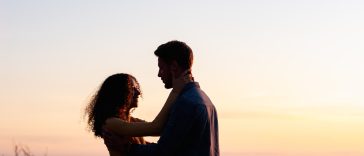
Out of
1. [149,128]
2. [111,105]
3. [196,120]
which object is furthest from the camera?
[111,105]

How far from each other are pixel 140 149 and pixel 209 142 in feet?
2.75

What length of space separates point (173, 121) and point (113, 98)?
127 cm

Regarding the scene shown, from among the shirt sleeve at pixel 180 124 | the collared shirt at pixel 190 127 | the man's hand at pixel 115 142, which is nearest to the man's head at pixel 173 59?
the collared shirt at pixel 190 127

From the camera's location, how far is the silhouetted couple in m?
7.96

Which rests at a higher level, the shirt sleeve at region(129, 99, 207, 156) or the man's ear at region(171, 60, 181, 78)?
the man's ear at region(171, 60, 181, 78)

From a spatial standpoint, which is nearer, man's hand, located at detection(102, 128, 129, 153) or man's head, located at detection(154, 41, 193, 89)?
man's head, located at detection(154, 41, 193, 89)

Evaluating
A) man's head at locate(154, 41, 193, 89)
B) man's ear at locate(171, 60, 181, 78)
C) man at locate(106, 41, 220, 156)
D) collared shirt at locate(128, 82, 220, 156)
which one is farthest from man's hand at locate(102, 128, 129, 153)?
man's ear at locate(171, 60, 181, 78)

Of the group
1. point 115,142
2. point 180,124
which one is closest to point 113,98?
point 115,142

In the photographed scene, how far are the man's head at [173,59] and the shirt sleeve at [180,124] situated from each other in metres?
0.39

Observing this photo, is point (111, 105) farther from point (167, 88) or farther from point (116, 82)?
point (167, 88)

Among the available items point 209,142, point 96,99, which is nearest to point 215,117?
point 209,142

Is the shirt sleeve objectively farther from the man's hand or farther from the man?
the man's hand

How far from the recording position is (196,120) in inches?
313

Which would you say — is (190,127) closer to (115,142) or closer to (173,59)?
(173,59)
